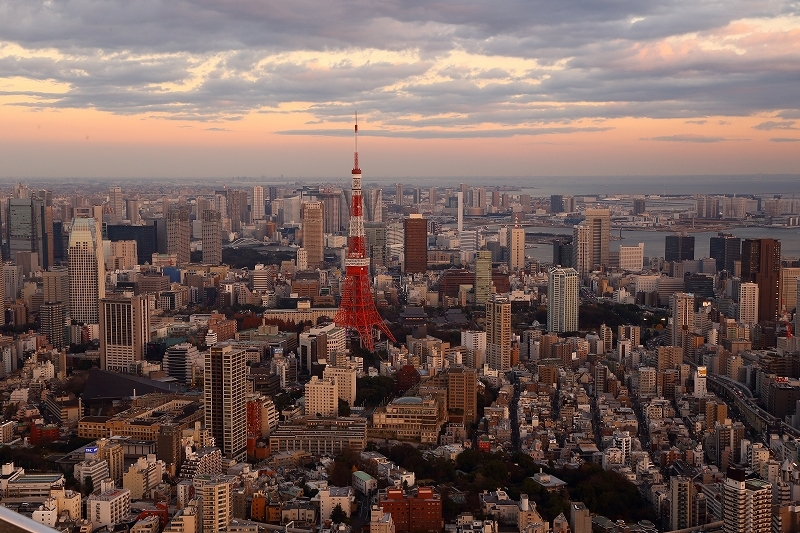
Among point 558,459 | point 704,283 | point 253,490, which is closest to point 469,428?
point 558,459

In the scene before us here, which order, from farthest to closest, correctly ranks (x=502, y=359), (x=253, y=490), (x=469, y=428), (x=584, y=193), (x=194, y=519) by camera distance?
(x=584, y=193) < (x=502, y=359) < (x=469, y=428) < (x=253, y=490) < (x=194, y=519)

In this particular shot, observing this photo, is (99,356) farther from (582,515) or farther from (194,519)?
(582,515)

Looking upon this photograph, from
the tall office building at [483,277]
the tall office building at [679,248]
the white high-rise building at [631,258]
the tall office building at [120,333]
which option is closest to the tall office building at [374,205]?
the white high-rise building at [631,258]

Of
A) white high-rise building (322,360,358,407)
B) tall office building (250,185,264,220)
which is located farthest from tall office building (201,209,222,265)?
white high-rise building (322,360,358,407)

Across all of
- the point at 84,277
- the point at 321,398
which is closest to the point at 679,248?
the point at 84,277

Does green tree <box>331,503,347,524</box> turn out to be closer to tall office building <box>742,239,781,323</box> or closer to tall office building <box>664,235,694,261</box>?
tall office building <box>742,239,781,323</box>

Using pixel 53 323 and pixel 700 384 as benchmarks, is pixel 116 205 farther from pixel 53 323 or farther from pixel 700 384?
pixel 700 384

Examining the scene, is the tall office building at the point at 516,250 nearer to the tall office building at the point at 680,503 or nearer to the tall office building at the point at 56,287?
the tall office building at the point at 56,287
